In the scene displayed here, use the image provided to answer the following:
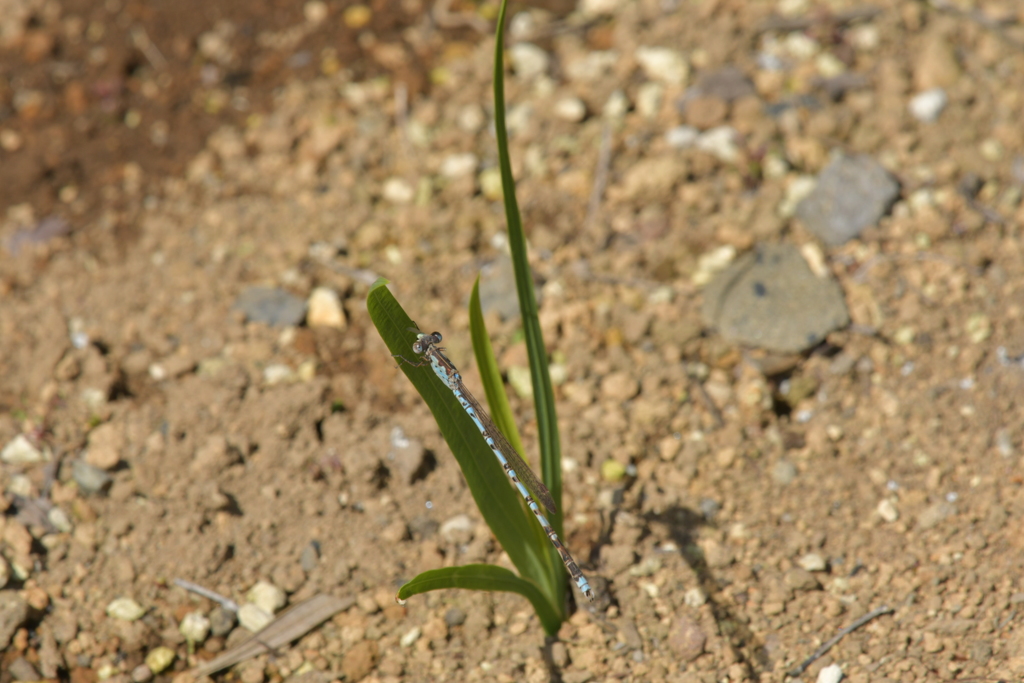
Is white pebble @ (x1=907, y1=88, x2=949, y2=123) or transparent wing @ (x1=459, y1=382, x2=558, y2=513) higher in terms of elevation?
white pebble @ (x1=907, y1=88, x2=949, y2=123)

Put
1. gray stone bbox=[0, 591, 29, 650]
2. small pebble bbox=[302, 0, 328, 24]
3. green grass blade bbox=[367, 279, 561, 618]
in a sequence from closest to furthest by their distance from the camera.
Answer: green grass blade bbox=[367, 279, 561, 618] → gray stone bbox=[0, 591, 29, 650] → small pebble bbox=[302, 0, 328, 24]

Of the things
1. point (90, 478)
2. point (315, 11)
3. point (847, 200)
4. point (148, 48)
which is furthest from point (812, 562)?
point (148, 48)

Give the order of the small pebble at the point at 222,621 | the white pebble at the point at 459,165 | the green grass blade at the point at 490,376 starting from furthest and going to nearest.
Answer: the white pebble at the point at 459,165, the small pebble at the point at 222,621, the green grass blade at the point at 490,376

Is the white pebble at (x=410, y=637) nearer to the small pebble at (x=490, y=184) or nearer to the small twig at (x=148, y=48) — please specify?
the small pebble at (x=490, y=184)

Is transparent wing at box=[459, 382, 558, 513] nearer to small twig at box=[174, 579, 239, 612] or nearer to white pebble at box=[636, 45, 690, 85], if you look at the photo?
small twig at box=[174, 579, 239, 612]

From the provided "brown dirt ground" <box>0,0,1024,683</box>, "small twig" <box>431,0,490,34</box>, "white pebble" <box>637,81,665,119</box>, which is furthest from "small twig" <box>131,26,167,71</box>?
"white pebble" <box>637,81,665,119</box>

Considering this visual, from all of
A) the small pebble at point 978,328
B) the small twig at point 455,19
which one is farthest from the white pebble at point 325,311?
the small pebble at point 978,328

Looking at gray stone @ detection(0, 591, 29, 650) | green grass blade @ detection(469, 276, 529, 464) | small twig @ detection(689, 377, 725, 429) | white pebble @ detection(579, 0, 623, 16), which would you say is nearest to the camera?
green grass blade @ detection(469, 276, 529, 464)

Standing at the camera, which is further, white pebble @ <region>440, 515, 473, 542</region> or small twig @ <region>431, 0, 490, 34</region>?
small twig @ <region>431, 0, 490, 34</region>

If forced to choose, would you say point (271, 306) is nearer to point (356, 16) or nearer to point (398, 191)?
point (398, 191)
